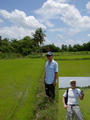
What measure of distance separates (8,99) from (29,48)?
44.0 m

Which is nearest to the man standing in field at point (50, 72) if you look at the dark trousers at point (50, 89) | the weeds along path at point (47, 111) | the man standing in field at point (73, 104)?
the dark trousers at point (50, 89)

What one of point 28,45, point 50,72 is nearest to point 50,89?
point 50,72

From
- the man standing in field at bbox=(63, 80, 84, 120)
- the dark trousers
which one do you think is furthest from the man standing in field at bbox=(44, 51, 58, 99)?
the man standing in field at bbox=(63, 80, 84, 120)

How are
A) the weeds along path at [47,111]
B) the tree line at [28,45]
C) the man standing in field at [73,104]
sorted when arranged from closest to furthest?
the man standing in field at [73,104], the weeds along path at [47,111], the tree line at [28,45]

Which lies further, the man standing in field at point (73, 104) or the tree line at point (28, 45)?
the tree line at point (28, 45)

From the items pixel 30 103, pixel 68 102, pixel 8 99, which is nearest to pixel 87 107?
pixel 68 102

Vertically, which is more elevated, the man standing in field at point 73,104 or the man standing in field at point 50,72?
the man standing in field at point 50,72

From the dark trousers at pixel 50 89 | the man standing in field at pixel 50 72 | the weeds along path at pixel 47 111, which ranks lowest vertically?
the weeds along path at pixel 47 111

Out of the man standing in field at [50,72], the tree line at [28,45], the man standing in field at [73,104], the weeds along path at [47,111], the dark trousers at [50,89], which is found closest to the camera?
the man standing in field at [73,104]

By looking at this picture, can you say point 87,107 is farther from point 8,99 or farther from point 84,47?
point 84,47

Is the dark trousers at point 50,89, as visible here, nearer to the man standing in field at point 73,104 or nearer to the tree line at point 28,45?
the man standing in field at point 73,104

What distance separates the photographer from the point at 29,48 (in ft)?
157

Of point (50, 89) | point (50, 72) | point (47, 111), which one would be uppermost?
point (50, 72)

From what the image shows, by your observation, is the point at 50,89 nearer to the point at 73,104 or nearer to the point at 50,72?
the point at 50,72
